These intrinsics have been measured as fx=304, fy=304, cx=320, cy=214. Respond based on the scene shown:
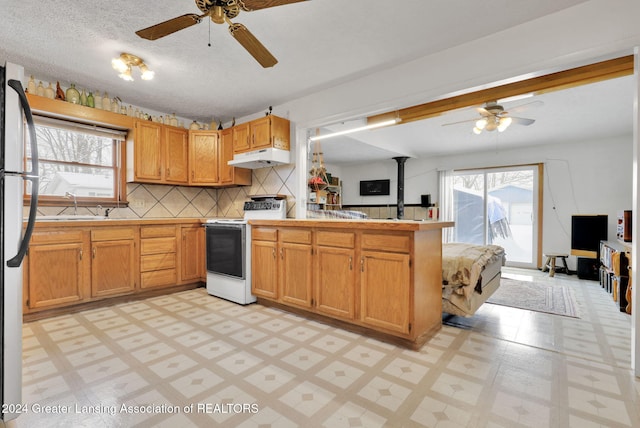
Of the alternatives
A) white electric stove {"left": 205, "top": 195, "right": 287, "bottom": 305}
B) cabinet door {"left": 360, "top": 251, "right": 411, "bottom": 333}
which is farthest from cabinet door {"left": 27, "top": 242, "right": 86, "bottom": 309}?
cabinet door {"left": 360, "top": 251, "right": 411, "bottom": 333}

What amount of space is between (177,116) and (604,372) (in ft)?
16.8

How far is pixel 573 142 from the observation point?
211 inches

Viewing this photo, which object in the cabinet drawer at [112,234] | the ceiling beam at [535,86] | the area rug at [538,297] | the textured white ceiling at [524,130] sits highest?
the textured white ceiling at [524,130]

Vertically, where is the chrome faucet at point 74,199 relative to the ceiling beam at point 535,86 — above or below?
below

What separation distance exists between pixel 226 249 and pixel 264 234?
23.0 inches

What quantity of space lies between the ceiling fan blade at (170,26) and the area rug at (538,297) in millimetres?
3795

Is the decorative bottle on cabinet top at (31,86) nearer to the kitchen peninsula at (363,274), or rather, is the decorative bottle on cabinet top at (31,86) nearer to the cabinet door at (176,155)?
the cabinet door at (176,155)

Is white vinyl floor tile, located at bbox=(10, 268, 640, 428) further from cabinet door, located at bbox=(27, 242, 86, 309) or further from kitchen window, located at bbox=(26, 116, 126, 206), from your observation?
kitchen window, located at bbox=(26, 116, 126, 206)

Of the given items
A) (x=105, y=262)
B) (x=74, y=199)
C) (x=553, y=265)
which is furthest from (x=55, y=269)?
(x=553, y=265)

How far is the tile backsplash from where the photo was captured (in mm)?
3781

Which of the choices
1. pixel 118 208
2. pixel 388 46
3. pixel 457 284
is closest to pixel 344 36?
pixel 388 46

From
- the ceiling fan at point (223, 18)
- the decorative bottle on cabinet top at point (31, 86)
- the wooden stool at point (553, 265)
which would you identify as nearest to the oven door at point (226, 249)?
the ceiling fan at point (223, 18)

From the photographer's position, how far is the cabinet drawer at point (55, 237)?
9.11 feet

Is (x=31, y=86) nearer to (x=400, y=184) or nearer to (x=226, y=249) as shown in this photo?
(x=226, y=249)
